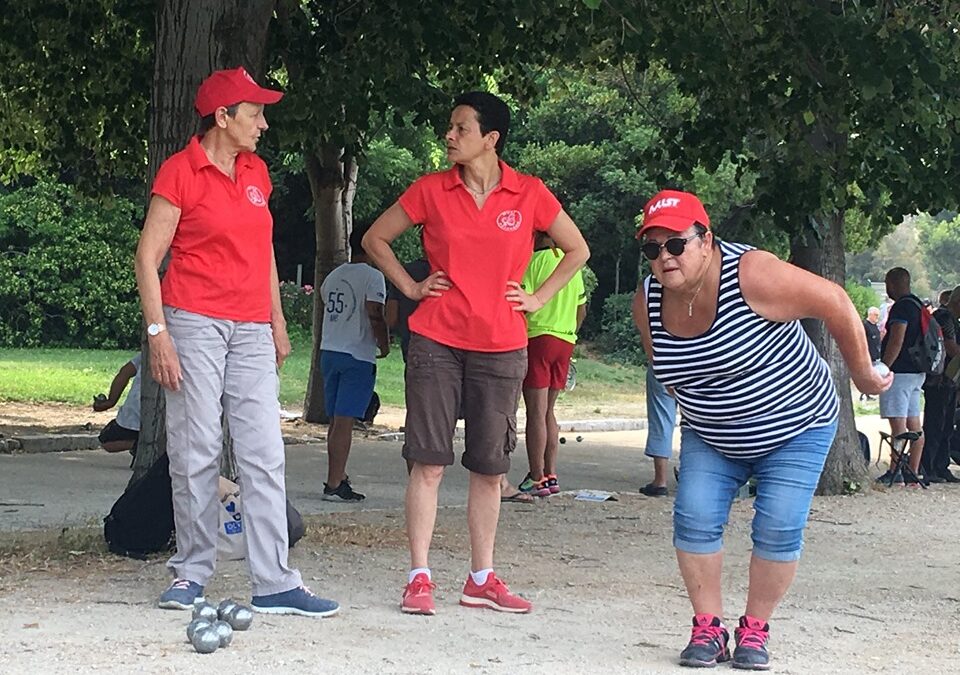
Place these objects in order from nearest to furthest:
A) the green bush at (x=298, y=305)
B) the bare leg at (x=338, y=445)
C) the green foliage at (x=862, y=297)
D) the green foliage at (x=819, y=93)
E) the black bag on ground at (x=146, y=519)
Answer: the black bag on ground at (x=146, y=519) < the green foliage at (x=819, y=93) < the bare leg at (x=338, y=445) < the green bush at (x=298, y=305) < the green foliage at (x=862, y=297)

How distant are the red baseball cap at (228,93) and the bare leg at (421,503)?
165 centimetres

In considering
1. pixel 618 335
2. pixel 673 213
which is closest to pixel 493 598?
pixel 673 213

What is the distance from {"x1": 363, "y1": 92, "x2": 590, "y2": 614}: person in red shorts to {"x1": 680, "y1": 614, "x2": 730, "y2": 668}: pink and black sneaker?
3.59ft

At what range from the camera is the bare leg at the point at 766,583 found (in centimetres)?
585

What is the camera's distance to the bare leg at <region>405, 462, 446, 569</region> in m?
6.78

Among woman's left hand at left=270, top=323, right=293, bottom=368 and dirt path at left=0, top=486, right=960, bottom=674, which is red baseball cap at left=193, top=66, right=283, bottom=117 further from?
dirt path at left=0, top=486, right=960, bottom=674

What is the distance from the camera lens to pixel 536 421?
11328 mm

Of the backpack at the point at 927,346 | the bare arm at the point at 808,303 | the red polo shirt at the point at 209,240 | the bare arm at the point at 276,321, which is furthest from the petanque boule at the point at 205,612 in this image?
the backpack at the point at 927,346

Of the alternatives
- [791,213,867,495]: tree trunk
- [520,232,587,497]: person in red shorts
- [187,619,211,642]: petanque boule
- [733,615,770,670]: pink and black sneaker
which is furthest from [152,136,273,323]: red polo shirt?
[791,213,867,495]: tree trunk

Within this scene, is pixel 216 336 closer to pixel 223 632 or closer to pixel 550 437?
pixel 223 632

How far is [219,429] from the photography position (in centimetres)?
662

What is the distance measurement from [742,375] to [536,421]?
564cm

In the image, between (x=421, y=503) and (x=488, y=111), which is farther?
(x=488, y=111)

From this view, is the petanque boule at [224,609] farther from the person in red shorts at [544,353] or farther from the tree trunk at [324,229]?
the tree trunk at [324,229]
